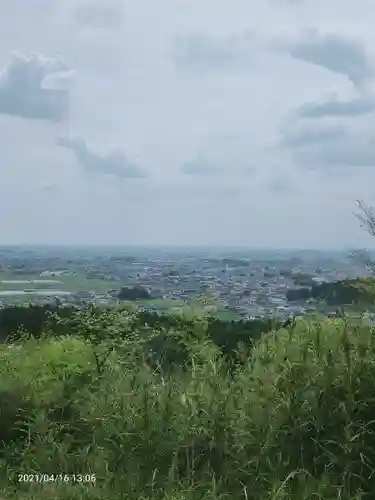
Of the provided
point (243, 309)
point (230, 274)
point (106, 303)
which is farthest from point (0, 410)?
point (230, 274)

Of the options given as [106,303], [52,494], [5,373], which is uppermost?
[106,303]

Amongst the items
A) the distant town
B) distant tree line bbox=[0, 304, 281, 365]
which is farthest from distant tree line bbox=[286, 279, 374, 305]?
distant tree line bbox=[0, 304, 281, 365]

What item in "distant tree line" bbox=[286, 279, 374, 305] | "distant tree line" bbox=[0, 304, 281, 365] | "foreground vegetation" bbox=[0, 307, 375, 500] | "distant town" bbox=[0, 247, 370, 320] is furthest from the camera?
"distant town" bbox=[0, 247, 370, 320]

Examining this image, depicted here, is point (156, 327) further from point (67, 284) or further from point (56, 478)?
point (56, 478)

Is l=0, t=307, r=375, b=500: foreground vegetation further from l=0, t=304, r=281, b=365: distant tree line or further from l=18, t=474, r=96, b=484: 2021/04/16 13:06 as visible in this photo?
l=0, t=304, r=281, b=365: distant tree line

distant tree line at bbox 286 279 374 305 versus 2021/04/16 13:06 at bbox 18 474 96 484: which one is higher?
distant tree line at bbox 286 279 374 305

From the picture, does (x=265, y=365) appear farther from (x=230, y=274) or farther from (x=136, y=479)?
(x=230, y=274)
